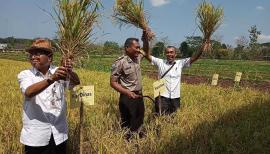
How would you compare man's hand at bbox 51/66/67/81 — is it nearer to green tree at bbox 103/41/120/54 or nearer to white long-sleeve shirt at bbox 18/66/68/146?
white long-sleeve shirt at bbox 18/66/68/146

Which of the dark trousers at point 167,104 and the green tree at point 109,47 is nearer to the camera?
the green tree at point 109,47

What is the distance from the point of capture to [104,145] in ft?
14.1

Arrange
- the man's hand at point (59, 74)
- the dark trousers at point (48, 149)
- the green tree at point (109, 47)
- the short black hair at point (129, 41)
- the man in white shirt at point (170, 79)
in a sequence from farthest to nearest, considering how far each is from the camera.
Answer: the man in white shirt at point (170, 79) < the short black hair at point (129, 41) < the green tree at point (109, 47) < the dark trousers at point (48, 149) < the man's hand at point (59, 74)

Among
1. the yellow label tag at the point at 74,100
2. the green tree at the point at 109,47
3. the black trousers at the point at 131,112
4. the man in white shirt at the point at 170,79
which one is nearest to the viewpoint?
the yellow label tag at the point at 74,100

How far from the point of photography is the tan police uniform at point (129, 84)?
521cm

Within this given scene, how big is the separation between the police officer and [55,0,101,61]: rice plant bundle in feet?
4.99

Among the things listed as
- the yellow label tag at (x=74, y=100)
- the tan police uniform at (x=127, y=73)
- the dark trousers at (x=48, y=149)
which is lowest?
the dark trousers at (x=48, y=149)

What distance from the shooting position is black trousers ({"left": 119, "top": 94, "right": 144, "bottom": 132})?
17.3 feet

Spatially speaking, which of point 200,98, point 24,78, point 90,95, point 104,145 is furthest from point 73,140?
point 200,98

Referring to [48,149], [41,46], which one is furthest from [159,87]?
[41,46]

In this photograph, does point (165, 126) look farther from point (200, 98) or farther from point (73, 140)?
point (200, 98)

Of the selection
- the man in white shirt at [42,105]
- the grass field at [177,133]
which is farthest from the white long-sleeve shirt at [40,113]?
the grass field at [177,133]

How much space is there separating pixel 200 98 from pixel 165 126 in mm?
3895

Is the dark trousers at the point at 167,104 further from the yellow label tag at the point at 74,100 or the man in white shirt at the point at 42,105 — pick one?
the man in white shirt at the point at 42,105
